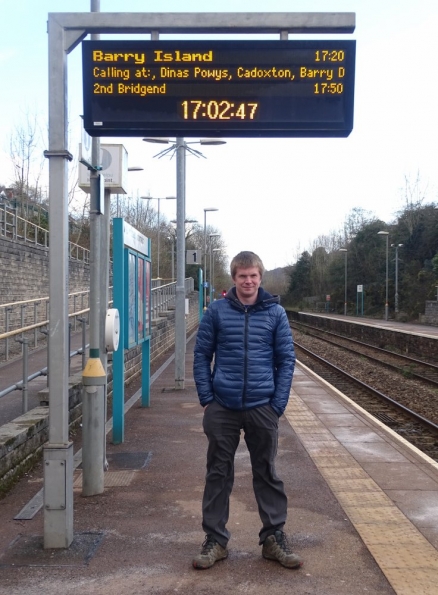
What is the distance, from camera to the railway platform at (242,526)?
4281 millimetres

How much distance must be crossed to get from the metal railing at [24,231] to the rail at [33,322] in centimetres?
224

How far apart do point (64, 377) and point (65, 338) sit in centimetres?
27

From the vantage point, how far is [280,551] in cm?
453

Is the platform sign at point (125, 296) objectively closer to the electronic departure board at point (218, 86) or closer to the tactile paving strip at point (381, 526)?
the tactile paving strip at point (381, 526)

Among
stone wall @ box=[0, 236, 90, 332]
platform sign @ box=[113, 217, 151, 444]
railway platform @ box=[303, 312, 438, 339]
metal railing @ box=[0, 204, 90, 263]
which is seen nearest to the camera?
platform sign @ box=[113, 217, 151, 444]

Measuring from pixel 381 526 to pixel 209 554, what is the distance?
1451 mm

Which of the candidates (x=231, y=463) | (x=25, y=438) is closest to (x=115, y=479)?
(x=25, y=438)

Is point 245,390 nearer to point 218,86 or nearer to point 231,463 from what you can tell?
point 231,463

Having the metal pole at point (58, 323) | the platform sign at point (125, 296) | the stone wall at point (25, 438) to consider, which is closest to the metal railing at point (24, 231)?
the platform sign at point (125, 296)

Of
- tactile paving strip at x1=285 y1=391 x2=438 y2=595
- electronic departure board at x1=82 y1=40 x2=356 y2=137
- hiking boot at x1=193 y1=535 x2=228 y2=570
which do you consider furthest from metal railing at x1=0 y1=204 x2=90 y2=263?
hiking boot at x1=193 y1=535 x2=228 y2=570

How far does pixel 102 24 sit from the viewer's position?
5.25m

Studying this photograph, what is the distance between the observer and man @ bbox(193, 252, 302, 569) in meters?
4.58

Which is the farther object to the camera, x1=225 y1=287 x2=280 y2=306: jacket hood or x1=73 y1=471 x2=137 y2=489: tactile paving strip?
x1=73 y1=471 x2=137 y2=489: tactile paving strip

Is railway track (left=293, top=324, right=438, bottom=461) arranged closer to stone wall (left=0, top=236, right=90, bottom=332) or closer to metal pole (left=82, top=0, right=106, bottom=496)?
metal pole (left=82, top=0, right=106, bottom=496)
